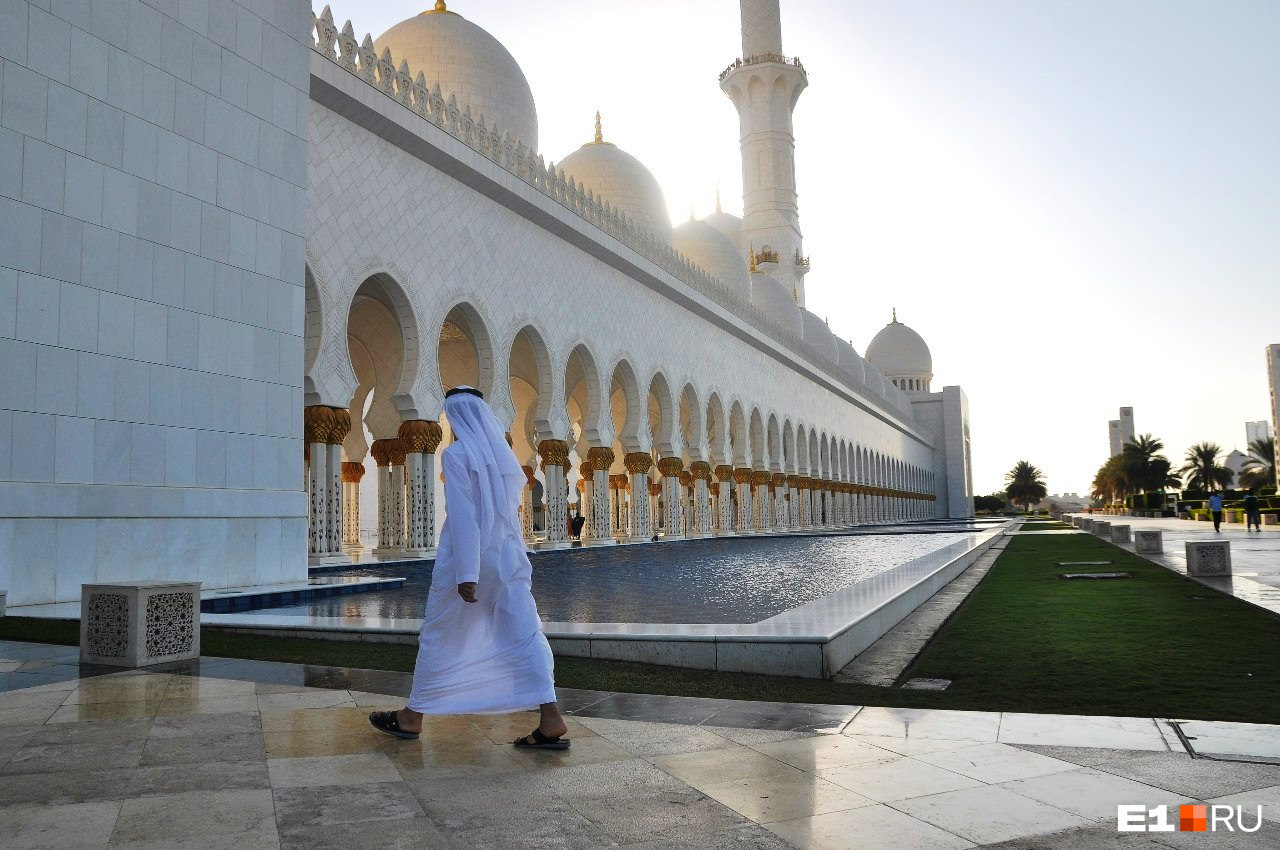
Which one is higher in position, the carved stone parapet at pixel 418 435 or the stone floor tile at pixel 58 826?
the carved stone parapet at pixel 418 435

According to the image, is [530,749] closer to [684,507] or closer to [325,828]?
[325,828]

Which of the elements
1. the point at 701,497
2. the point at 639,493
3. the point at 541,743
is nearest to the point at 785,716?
the point at 541,743

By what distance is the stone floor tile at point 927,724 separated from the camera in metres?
2.77

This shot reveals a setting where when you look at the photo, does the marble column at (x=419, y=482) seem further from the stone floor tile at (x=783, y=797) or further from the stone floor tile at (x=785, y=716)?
the stone floor tile at (x=783, y=797)

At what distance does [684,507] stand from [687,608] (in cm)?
2134

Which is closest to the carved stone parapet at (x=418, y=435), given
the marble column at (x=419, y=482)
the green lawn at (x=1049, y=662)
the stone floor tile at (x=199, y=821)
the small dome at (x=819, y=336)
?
the marble column at (x=419, y=482)

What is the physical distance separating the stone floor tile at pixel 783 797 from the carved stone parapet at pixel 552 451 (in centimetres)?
1314

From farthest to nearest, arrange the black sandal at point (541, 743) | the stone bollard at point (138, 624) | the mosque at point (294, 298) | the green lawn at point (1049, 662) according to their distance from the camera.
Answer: the mosque at point (294, 298) → the stone bollard at point (138, 624) → the green lawn at point (1049, 662) → the black sandal at point (541, 743)

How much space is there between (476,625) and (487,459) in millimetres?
494

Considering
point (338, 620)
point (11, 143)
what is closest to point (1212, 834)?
point (338, 620)

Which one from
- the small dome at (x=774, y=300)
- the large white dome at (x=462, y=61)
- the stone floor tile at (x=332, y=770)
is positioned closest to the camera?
the stone floor tile at (x=332, y=770)

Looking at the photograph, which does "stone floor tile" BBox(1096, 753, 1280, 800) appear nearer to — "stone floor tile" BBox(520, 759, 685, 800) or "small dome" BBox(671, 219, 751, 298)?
"stone floor tile" BBox(520, 759, 685, 800)

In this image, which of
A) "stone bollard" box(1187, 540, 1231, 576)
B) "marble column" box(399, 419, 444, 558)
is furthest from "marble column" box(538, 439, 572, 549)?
"stone bollard" box(1187, 540, 1231, 576)

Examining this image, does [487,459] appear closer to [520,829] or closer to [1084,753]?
[520,829]
